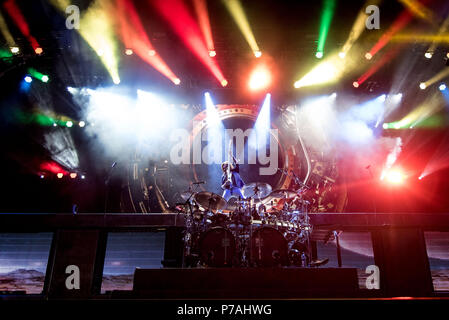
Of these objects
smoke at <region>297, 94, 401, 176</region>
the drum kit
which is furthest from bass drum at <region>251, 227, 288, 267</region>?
smoke at <region>297, 94, 401, 176</region>

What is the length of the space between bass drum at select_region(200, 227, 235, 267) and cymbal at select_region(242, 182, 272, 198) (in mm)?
954

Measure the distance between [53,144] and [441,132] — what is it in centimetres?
929

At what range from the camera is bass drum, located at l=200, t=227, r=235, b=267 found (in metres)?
4.63

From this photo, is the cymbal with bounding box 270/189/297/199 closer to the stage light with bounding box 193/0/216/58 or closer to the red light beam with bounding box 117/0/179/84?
the stage light with bounding box 193/0/216/58

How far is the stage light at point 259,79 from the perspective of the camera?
7.73 m

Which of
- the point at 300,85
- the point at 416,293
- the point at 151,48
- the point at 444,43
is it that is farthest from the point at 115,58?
the point at 416,293

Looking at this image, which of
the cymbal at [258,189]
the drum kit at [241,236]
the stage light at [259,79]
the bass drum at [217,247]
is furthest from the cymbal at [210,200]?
the stage light at [259,79]

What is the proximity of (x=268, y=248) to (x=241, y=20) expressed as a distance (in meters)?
5.02

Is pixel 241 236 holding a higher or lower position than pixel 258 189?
lower

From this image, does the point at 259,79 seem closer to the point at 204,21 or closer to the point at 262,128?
the point at 262,128

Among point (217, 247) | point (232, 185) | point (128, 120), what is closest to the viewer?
point (217, 247)

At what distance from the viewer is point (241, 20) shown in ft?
22.7

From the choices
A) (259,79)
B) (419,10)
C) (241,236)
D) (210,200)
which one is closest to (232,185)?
(210,200)

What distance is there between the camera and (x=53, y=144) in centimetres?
750
